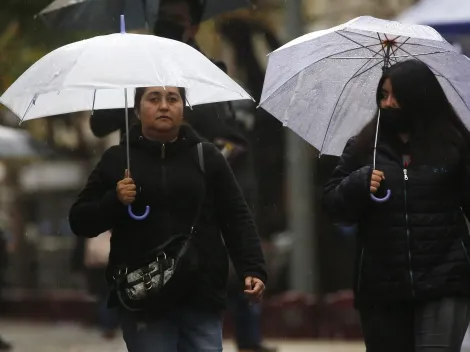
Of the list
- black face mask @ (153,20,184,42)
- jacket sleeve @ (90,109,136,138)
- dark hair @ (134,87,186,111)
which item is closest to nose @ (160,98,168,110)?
dark hair @ (134,87,186,111)

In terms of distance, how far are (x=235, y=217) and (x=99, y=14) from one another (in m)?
2.88

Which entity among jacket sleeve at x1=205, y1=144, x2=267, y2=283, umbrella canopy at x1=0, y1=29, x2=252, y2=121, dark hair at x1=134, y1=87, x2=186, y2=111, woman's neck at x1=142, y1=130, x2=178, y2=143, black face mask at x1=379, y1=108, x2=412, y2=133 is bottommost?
jacket sleeve at x1=205, y1=144, x2=267, y2=283

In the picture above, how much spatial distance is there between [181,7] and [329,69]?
195cm

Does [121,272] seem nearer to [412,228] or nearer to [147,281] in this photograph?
[147,281]

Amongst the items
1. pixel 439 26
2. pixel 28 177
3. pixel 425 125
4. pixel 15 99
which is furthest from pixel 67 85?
pixel 28 177

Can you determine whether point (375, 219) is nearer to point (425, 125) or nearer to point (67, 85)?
point (425, 125)

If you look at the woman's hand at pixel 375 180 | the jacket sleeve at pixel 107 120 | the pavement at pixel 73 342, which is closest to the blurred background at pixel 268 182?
the pavement at pixel 73 342

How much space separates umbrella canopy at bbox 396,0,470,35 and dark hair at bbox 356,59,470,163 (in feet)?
8.60

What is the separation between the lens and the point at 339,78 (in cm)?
671

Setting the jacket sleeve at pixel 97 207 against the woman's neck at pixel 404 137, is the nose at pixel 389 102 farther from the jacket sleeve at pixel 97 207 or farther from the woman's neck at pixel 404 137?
the jacket sleeve at pixel 97 207

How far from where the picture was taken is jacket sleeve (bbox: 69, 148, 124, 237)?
5953 mm

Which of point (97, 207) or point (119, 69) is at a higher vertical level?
point (119, 69)

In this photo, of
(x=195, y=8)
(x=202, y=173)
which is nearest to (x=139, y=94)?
(x=202, y=173)

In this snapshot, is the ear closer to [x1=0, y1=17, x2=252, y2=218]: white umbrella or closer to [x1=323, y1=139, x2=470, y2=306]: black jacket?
[x1=0, y1=17, x2=252, y2=218]: white umbrella
